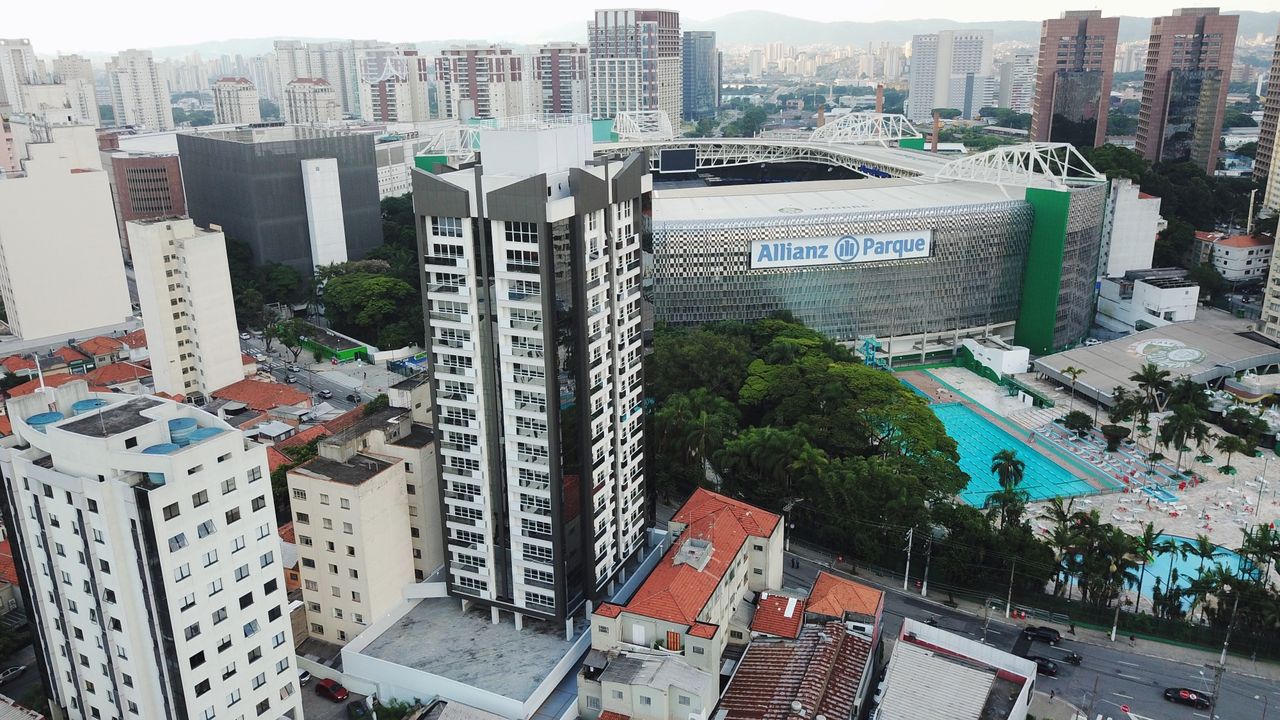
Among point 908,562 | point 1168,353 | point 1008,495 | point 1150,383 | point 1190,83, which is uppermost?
point 1190,83

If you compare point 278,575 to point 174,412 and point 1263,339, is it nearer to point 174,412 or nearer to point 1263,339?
point 174,412

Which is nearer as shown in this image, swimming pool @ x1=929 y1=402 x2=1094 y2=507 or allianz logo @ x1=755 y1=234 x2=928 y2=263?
swimming pool @ x1=929 y1=402 x2=1094 y2=507

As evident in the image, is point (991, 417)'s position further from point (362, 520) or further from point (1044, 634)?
point (362, 520)

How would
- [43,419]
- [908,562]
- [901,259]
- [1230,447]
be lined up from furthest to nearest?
[901,259] < [1230,447] < [908,562] < [43,419]

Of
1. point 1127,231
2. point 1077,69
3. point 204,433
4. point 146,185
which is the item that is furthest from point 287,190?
point 1077,69

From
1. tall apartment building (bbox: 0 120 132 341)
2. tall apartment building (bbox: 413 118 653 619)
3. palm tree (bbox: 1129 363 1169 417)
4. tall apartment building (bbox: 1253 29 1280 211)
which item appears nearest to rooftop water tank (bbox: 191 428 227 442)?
tall apartment building (bbox: 413 118 653 619)

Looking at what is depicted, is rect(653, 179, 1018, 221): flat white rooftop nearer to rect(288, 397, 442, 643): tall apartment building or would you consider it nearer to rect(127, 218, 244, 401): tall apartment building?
rect(127, 218, 244, 401): tall apartment building

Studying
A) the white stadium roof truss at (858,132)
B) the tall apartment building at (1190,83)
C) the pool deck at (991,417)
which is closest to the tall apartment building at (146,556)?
the pool deck at (991,417)
